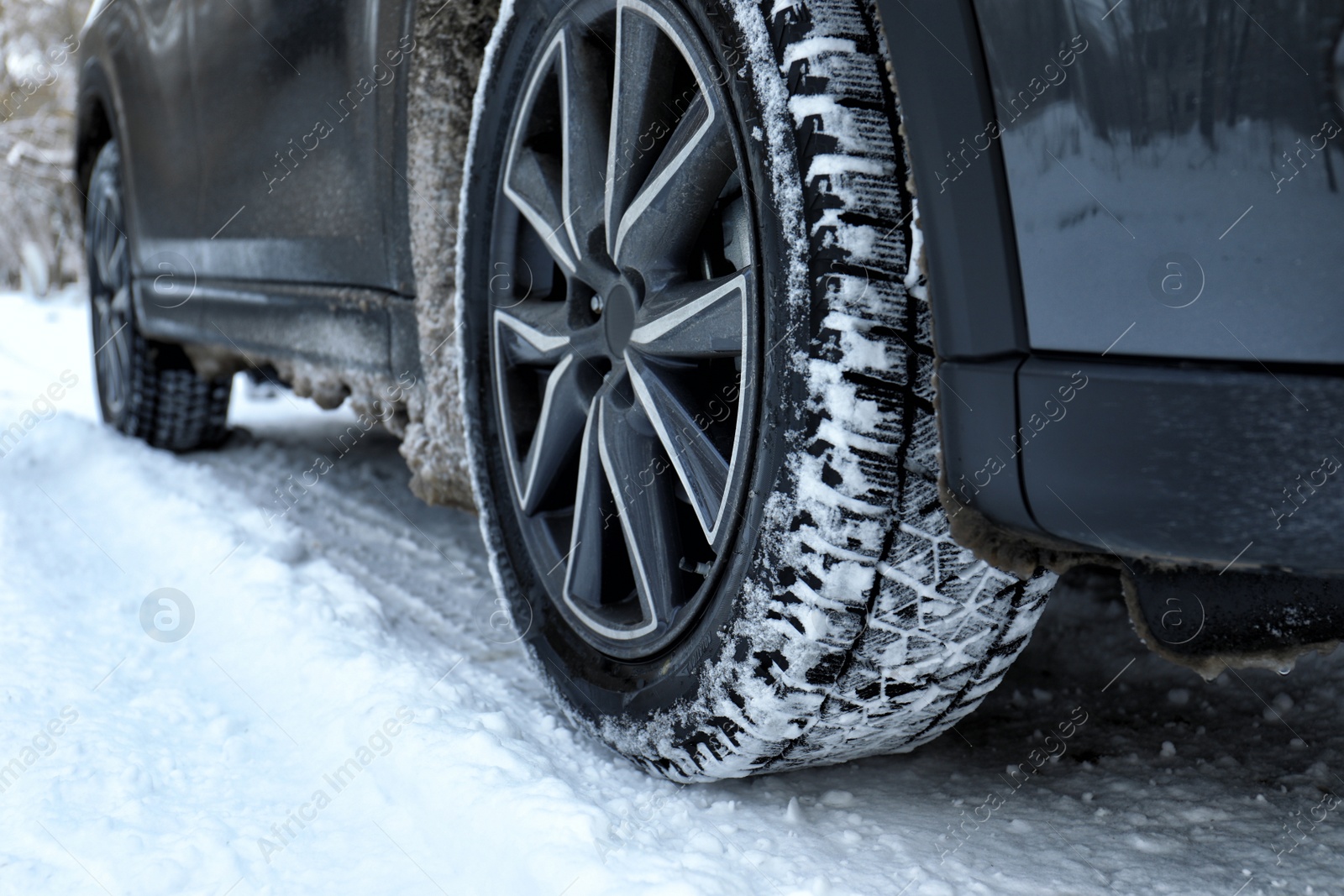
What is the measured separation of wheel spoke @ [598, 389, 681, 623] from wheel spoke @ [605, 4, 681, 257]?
0.89 feet

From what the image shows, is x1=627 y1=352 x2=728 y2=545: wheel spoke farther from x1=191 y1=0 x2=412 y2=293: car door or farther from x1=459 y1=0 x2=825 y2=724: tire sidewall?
x1=191 y1=0 x2=412 y2=293: car door

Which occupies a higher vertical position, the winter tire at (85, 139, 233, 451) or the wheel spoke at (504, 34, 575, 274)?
the wheel spoke at (504, 34, 575, 274)

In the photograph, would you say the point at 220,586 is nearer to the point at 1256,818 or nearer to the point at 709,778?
the point at 709,778

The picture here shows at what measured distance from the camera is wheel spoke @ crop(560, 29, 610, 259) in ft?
4.51

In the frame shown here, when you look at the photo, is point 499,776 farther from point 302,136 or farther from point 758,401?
point 302,136

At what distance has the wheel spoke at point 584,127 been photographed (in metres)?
1.38

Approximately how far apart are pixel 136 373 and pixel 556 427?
241 centimetres

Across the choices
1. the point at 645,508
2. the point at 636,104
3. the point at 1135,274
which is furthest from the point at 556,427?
the point at 1135,274

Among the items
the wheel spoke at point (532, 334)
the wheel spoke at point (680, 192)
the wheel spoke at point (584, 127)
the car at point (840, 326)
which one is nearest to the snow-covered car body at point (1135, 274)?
the car at point (840, 326)

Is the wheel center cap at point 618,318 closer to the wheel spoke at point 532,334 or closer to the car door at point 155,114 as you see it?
the wheel spoke at point 532,334

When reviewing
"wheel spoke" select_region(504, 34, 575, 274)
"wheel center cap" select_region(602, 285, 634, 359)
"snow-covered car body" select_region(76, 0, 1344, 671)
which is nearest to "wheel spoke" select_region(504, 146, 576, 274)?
"wheel spoke" select_region(504, 34, 575, 274)

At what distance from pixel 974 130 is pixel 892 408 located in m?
0.27

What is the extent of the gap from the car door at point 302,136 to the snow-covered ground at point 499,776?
2.22ft

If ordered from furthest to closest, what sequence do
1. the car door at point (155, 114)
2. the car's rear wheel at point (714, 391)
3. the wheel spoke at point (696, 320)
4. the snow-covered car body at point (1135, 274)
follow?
the car door at point (155, 114), the wheel spoke at point (696, 320), the car's rear wheel at point (714, 391), the snow-covered car body at point (1135, 274)
